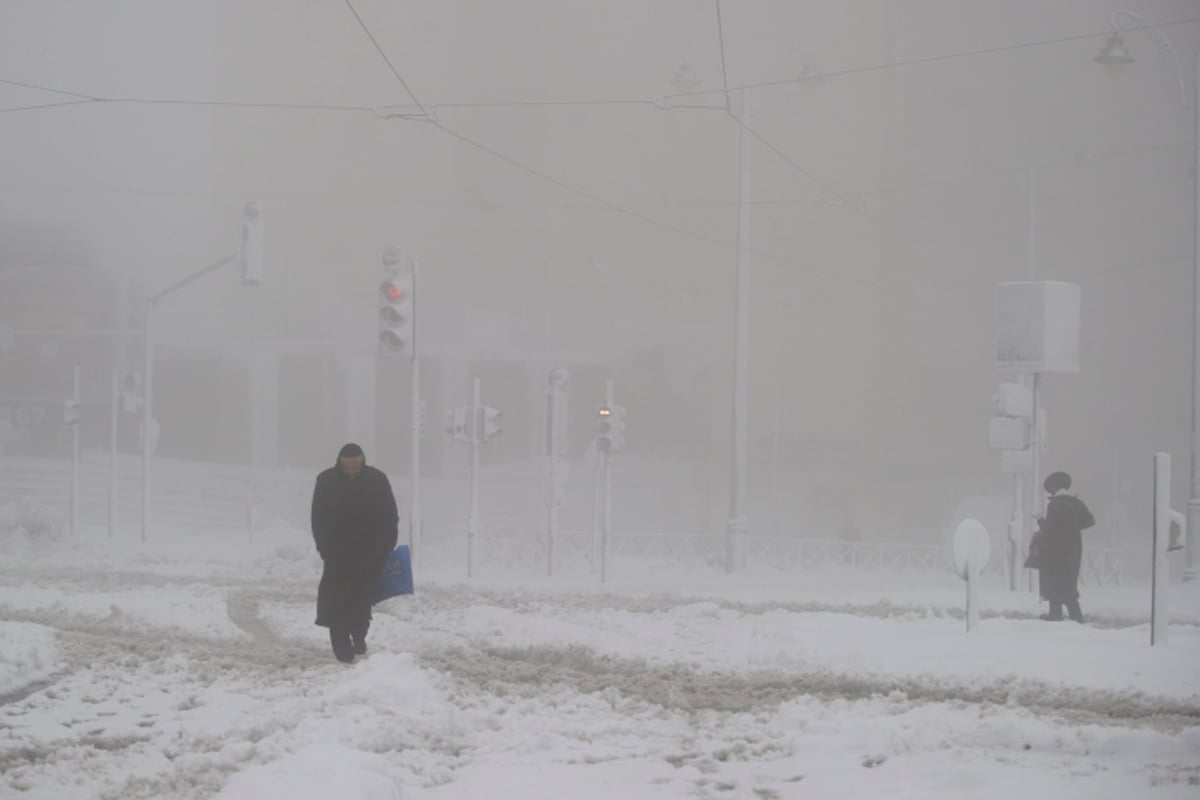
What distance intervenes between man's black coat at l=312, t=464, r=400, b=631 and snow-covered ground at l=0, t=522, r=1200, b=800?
56cm

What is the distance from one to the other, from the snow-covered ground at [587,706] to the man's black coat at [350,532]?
563 millimetres

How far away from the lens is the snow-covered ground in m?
7.57

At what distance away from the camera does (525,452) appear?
53.9 metres

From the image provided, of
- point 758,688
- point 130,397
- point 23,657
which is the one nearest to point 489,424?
point 23,657

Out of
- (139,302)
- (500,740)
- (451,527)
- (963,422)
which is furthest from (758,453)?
(500,740)

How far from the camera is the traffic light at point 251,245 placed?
21.2 meters

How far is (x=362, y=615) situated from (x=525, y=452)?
42.4 metres

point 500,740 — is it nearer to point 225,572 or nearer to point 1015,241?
point 225,572

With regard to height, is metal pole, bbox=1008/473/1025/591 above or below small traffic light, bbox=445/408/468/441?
below

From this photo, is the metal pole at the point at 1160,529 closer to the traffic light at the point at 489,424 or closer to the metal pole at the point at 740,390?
the traffic light at the point at 489,424

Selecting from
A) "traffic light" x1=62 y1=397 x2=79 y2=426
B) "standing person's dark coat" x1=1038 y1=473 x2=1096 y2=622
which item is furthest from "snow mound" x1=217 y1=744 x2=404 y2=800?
"traffic light" x1=62 y1=397 x2=79 y2=426

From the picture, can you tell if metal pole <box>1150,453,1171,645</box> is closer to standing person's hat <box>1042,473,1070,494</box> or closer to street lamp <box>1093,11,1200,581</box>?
standing person's hat <box>1042,473,1070,494</box>

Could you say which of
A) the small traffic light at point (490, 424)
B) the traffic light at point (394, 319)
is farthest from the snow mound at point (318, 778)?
the small traffic light at point (490, 424)

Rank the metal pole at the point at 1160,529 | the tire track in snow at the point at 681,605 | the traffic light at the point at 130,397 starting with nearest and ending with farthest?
the metal pole at the point at 1160,529
the tire track in snow at the point at 681,605
the traffic light at the point at 130,397
